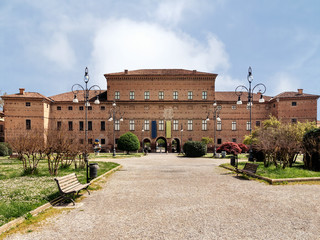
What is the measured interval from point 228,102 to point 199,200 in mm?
39901

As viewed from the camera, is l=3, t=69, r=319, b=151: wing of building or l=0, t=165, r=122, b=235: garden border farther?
l=3, t=69, r=319, b=151: wing of building

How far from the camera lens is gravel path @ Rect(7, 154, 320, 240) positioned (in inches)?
202

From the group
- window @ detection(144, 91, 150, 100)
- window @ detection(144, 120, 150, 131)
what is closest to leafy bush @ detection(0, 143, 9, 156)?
window @ detection(144, 120, 150, 131)

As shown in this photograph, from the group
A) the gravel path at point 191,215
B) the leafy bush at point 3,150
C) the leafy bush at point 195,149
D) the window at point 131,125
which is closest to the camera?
the gravel path at point 191,215

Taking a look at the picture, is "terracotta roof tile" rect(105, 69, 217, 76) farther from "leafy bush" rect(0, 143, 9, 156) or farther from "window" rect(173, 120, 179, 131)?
"leafy bush" rect(0, 143, 9, 156)

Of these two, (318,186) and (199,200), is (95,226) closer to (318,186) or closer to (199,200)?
(199,200)

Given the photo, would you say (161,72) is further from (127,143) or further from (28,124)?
(28,124)

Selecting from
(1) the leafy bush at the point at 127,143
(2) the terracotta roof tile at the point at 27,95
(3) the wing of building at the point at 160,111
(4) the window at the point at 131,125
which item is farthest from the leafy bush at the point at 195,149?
(2) the terracotta roof tile at the point at 27,95

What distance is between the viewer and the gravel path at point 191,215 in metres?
5.13

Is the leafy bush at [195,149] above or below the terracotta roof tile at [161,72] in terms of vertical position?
below

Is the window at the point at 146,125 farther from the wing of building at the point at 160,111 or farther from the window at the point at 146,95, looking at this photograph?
the window at the point at 146,95

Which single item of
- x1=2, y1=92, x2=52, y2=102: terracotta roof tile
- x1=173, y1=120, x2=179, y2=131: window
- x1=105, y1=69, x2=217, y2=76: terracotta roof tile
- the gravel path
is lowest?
the gravel path

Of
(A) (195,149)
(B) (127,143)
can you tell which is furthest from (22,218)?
(B) (127,143)

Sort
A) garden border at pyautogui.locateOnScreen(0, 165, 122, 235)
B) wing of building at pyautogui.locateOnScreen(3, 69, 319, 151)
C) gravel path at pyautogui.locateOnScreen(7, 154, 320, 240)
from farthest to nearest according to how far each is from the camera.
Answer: wing of building at pyautogui.locateOnScreen(3, 69, 319, 151) → garden border at pyautogui.locateOnScreen(0, 165, 122, 235) → gravel path at pyautogui.locateOnScreen(7, 154, 320, 240)
